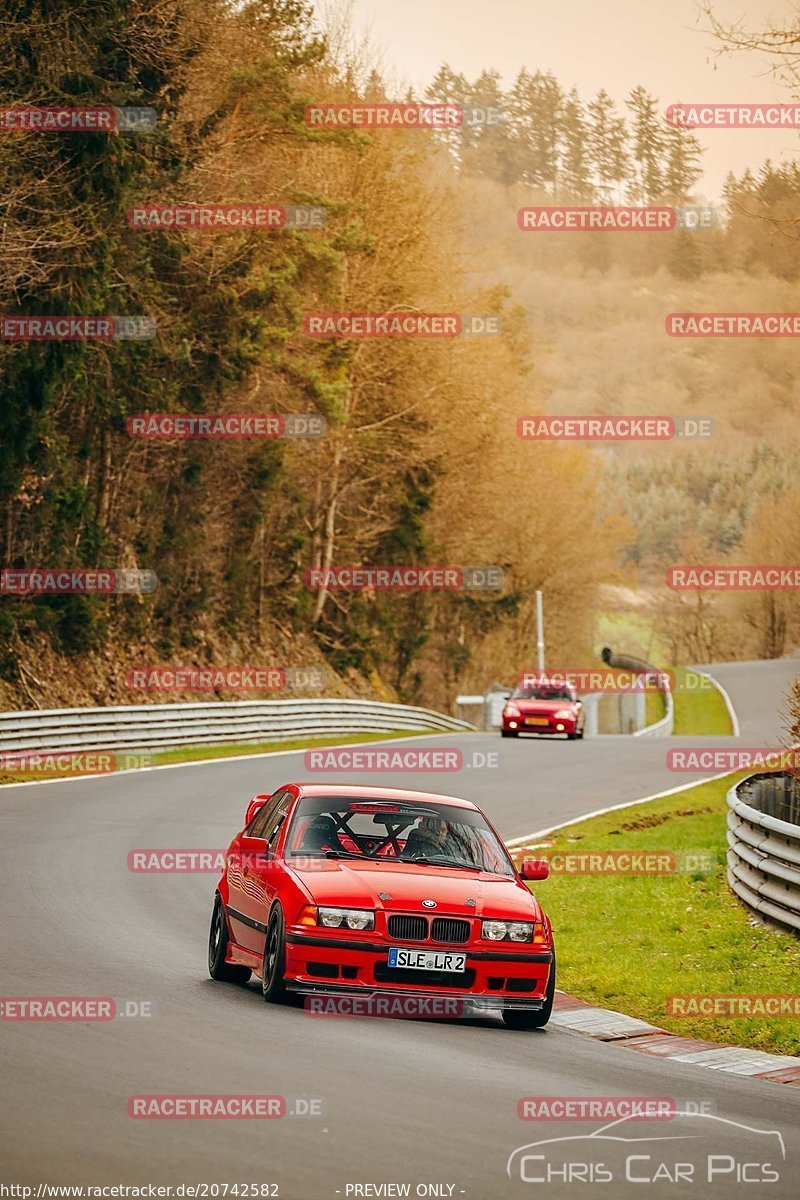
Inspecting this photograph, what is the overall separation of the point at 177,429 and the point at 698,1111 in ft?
107

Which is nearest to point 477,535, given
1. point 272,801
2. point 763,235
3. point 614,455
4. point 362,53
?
point 362,53

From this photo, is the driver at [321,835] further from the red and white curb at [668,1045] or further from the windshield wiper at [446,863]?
the red and white curb at [668,1045]

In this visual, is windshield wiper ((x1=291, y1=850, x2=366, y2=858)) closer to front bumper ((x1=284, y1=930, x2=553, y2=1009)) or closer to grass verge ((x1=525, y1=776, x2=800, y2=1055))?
front bumper ((x1=284, y1=930, x2=553, y2=1009))

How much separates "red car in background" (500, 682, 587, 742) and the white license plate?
32.7 metres

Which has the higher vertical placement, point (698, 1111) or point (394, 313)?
point (394, 313)

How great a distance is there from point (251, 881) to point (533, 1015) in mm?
1961

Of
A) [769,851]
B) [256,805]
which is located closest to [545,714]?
[769,851]

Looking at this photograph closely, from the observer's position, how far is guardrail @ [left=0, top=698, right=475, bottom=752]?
29252 mm

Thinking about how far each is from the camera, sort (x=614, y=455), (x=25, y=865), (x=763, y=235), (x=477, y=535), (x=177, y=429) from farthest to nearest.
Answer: (x=614, y=455), (x=477, y=535), (x=177, y=429), (x=763, y=235), (x=25, y=865)

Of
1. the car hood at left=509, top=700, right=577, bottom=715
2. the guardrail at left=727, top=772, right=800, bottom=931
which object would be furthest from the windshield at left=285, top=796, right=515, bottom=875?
the car hood at left=509, top=700, right=577, bottom=715

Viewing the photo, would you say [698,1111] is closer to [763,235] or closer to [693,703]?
[763,235]

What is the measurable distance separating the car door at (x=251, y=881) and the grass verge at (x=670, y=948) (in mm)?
1795

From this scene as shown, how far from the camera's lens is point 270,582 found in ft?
161

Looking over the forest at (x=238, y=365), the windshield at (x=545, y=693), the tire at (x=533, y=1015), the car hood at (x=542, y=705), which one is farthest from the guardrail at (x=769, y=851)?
the windshield at (x=545, y=693)
